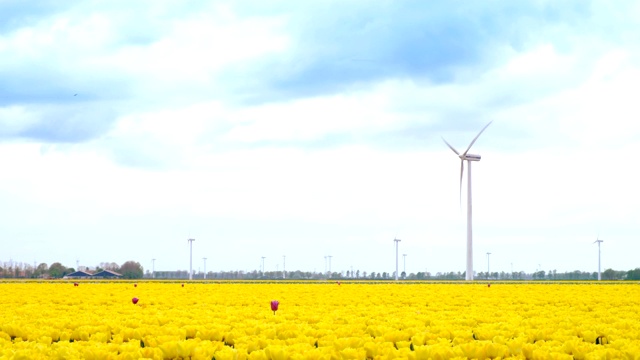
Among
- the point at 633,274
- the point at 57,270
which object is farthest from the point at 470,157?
the point at 57,270

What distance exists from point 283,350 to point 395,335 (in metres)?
2.65

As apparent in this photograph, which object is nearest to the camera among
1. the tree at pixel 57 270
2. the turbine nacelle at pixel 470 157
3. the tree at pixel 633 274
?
the turbine nacelle at pixel 470 157

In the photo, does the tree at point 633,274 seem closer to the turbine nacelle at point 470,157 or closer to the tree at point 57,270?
the turbine nacelle at point 470,157

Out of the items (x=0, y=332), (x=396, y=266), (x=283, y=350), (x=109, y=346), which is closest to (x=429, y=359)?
(x=283, y=350)

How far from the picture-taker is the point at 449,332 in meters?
11.5

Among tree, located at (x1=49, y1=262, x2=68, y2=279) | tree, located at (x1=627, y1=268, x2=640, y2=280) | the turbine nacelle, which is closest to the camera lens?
the turbine nacelle

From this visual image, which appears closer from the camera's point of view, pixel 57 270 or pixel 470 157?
pixel 470 157

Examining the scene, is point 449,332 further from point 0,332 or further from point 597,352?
point 0,332

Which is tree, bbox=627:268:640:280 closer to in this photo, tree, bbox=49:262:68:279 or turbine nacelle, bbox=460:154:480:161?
turbine nacelle, bbox=460:154:480:161

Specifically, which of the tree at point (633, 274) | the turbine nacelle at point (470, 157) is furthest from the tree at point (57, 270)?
the tree at point (633, 274)

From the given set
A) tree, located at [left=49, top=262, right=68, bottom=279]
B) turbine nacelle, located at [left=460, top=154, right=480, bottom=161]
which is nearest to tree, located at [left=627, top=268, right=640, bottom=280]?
turbine nacelle, located at [left=460, top=154, right=480, bottom=161]

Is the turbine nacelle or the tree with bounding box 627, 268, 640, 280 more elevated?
the turbine nacelle

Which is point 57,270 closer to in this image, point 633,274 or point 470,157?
point 633,274

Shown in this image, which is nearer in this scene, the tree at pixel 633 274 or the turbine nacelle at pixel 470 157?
the turbine nacelle at pixel 470 157
